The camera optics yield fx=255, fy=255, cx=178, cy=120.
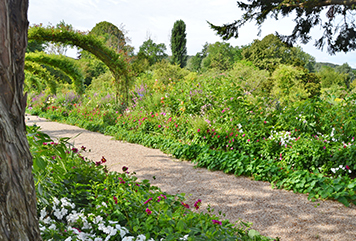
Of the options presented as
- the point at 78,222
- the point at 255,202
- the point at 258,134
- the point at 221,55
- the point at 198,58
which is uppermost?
the point at 198,58

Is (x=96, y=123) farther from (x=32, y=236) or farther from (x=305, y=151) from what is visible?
(x=32, y=236)

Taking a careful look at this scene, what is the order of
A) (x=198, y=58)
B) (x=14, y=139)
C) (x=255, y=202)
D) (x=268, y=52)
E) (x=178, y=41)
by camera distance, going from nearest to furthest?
(x=14, y=139)
(x=255, y=202)
(x=268, y=52)
(x=178, y=41)
(x=198, y=58)

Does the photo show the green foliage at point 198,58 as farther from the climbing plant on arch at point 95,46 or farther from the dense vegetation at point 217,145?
the dense vegetation at point 217,145

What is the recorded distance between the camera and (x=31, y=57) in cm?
911

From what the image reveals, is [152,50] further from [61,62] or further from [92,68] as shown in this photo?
[61,62]

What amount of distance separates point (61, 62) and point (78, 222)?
9.08 metres

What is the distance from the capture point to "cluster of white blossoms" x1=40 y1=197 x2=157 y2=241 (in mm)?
1534

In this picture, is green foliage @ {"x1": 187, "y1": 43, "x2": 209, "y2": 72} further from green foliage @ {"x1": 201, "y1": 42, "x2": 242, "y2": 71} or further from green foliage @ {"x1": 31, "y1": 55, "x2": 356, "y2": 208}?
green foliage @ {"x1": 31, "y1": 55, "x2": 356, "y2": 208}

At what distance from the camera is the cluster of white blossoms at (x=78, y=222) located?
1.53 m

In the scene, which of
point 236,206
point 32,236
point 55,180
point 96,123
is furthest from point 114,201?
point 96,123

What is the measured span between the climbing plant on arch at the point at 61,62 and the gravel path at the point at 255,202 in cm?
642

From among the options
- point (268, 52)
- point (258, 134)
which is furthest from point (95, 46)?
point (268, 52)

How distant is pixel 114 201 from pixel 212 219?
32.3 inches

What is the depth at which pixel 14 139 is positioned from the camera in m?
0.87
